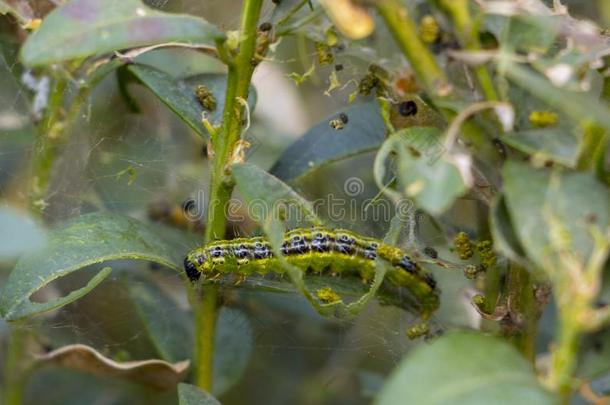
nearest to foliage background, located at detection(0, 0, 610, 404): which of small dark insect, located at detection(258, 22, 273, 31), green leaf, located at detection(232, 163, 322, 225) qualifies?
small dark insect, located at detection(258, 22, 273, 31)

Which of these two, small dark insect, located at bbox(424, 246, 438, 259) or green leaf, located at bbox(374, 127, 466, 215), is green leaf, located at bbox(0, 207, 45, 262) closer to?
green leaf, located at bbox(374, 127, 466, 215)

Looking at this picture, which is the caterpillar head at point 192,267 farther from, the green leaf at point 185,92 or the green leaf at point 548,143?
the green leaf at point 548,143

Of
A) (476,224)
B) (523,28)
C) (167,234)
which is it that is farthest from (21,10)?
(523,28)

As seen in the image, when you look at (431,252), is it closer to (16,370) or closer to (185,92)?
(185,92)

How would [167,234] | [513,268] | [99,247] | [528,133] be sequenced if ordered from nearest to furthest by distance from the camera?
[528,133], [513,268], [99,247], [167,234]

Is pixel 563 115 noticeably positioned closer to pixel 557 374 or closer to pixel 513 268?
→ pixel 513 268
